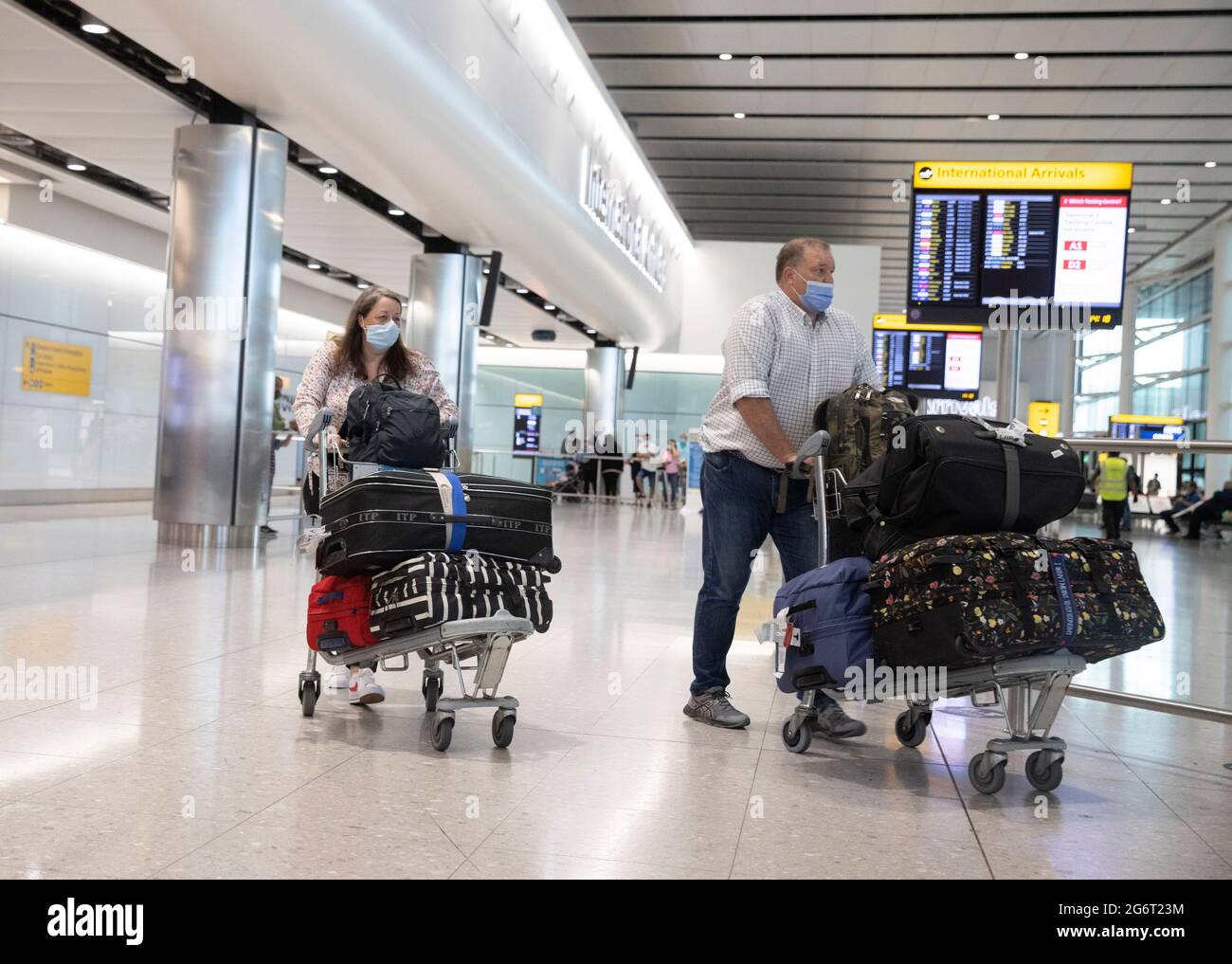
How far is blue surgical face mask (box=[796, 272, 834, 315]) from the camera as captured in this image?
400cm

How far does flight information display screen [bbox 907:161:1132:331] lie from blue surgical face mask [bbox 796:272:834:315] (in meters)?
1.63

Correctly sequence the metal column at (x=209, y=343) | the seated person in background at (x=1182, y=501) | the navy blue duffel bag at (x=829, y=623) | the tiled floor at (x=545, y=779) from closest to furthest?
1. the tiled floor at (x=545, y=779)
2. the navy blue duffel bag at (x=829, y=623)
3. the metal column at (x=209, y=343)
4. the seated person in background at (x=1182, y=501)

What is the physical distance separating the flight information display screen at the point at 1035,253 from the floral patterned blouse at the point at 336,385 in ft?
A: 8.20

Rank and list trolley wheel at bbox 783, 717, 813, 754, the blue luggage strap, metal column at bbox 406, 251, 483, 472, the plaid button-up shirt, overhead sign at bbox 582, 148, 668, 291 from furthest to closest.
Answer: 1. overhead sign at bbox 582, 148, 668, 291
2. metal column at bbox 406, 251, 483, 472
3. the plaid button-up shirt
4. trolley wheel at bbox 783, 717, 813, 754
5. the blue luggage strap

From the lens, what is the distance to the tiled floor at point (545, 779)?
2.53 metres

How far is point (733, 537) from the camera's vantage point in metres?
4.03

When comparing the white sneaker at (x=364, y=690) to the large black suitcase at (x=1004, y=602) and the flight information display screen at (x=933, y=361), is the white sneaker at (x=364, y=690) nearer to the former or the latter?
the large black suitcase at (x=1004, y=602)

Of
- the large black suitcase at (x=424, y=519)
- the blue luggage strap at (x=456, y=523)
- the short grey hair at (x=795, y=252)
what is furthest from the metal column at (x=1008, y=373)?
the blue luggage strap at (x=456, y=523)

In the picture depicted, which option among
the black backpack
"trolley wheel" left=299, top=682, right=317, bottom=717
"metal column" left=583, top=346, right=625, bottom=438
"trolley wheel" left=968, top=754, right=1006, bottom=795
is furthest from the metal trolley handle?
"metal column" left=583, top=346, right=625, bottom=438

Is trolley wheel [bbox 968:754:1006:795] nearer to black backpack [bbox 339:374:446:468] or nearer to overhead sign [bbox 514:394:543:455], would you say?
black backpack [bbox 339:374:446:468]

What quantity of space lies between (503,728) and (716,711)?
868mm

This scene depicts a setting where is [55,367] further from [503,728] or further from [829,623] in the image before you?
[829,623]

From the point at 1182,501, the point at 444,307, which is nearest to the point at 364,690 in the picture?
the point at 444,307
